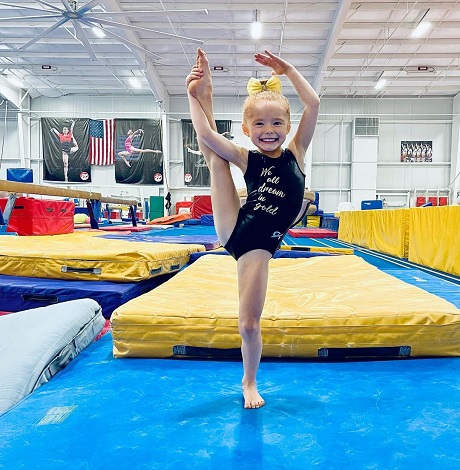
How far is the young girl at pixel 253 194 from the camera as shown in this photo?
4.09ft

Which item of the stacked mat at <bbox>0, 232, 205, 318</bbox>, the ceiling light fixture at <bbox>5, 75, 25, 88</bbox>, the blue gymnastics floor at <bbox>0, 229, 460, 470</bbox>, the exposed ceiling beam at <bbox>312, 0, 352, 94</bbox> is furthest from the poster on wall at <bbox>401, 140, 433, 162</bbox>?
the blue gymnastics floor at <bbox>0, 229, 460, 470</bbox>

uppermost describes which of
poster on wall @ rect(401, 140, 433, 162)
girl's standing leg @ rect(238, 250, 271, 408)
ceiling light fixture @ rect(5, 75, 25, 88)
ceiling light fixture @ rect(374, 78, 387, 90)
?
ceiling light fixture @ rect(5, 75, 25, 88)

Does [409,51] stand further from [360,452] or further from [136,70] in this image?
[360,452]

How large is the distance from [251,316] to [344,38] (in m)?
12.6

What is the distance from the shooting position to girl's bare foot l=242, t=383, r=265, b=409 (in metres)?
1.29

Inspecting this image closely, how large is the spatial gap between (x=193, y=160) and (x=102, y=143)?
12.0ft

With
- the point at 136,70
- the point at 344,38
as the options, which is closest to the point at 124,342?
the point at 344,38

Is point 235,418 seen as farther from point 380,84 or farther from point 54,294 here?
point 380,84

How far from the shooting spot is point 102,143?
16172 mm

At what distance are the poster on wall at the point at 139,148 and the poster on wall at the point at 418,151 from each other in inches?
393

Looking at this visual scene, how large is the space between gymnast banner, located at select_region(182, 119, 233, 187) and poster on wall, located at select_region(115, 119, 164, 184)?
1022 mm

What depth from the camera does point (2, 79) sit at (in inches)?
602

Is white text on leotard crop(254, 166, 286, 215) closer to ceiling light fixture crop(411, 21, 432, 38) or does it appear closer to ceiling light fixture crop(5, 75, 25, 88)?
ceiling light fixture crop(411, 21, 432, 38)

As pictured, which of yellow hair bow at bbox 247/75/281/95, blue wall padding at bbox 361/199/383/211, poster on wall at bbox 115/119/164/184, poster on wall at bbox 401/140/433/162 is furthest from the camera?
poster on wall at bbox 401/140/433/162
